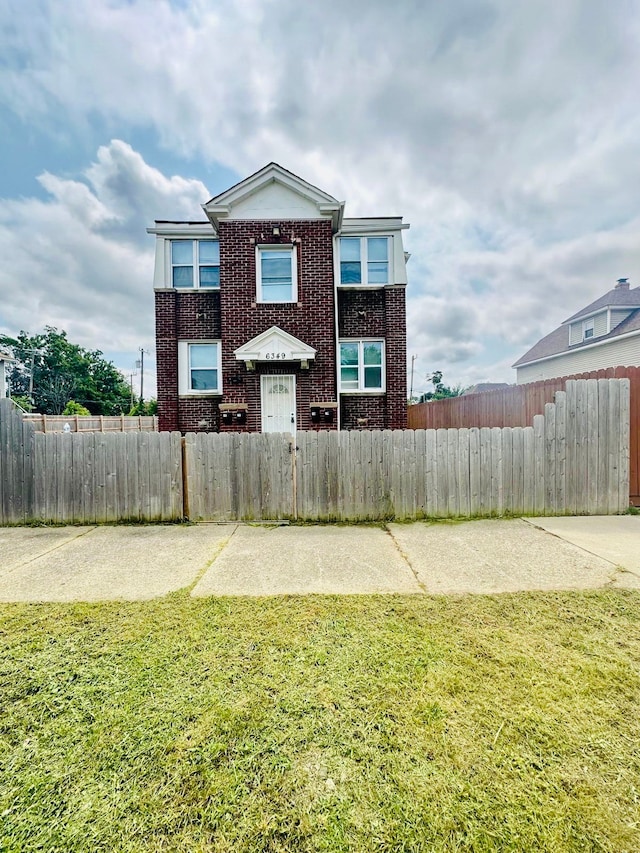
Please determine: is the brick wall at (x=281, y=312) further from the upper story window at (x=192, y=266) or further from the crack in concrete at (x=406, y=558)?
the crack in concrete at (x=406, y=558)

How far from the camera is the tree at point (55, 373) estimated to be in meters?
41.7

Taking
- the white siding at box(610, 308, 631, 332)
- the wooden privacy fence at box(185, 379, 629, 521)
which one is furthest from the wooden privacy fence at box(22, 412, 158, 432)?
the white siding at box(610, 308, 631, 332)

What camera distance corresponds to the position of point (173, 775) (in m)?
1.56

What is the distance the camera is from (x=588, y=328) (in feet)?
69.5

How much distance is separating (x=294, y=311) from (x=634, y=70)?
8731 mm

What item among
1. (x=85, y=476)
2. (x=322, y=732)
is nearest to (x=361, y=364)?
(x=85, y=476)

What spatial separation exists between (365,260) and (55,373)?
4398 centimetres

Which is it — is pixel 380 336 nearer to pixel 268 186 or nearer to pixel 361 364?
pixel 361 364

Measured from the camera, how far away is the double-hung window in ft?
37.7

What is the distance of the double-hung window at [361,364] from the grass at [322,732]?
9.02 metres

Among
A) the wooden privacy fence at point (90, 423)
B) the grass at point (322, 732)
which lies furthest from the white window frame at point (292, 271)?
the wooden privacy fence at point (90, 423)

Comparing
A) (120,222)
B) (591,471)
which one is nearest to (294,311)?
(591,471)

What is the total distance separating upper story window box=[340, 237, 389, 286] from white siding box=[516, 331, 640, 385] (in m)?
11.5

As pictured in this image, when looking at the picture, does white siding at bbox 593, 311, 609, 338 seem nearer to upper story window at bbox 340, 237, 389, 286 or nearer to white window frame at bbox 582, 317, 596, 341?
white window frame at bbox 582, 317, 596, 341
